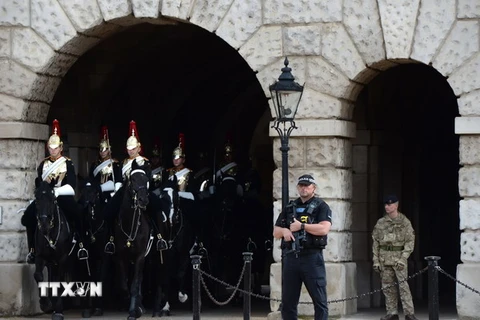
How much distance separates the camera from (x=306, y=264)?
17094 millimetres

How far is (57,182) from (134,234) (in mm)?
1179

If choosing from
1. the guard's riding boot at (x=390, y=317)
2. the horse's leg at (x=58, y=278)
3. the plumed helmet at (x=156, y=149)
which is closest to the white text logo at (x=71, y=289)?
the horse's leg at (x=58, y=278)

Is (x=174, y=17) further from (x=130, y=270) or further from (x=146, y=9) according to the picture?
(x=130, y=270)

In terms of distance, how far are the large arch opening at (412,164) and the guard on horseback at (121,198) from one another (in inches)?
107

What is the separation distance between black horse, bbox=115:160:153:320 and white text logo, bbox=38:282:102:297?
0.73m

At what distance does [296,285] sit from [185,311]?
5876 millimetres

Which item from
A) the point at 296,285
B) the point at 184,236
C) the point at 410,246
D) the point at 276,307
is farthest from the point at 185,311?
the point at 296,285

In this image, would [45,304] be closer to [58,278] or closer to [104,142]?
[58,278]

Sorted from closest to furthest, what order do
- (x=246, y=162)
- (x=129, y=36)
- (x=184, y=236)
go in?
(x=184, y=236) < (x=129, y=36) < (x=246, y=162)

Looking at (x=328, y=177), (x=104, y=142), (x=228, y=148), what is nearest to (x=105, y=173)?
(x=104, y=142)

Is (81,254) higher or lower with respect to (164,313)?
higher

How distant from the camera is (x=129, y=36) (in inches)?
952

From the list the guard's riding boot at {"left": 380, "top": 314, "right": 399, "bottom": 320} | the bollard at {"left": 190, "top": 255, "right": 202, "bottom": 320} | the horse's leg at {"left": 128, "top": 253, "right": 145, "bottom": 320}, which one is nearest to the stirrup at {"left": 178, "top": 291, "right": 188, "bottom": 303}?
the horse's leg at {"left": 128, "top": 253, "right": 145, "bottom": 320}

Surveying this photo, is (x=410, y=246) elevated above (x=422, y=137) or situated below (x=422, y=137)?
below
